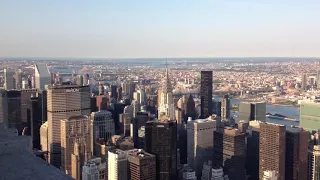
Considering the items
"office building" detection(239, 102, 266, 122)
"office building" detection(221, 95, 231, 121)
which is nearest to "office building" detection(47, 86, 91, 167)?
"office building" detection(239, 102, 266, 122)

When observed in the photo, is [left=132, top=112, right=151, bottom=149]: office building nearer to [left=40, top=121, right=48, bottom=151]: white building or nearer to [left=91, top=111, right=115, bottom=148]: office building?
[left=91, top=111, right=115, bottom=148]: office building

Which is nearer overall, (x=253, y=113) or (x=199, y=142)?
(x=199, y=142)

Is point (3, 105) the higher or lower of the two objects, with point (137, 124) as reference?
higher

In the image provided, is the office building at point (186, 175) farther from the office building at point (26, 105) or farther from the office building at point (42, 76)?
the office building at point (42, 76)

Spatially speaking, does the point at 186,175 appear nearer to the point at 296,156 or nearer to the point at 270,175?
the point at 270,175

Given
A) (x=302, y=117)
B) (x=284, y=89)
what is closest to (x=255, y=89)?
(x=284, y=89)

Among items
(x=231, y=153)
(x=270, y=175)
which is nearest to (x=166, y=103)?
(x=231, y=153)
